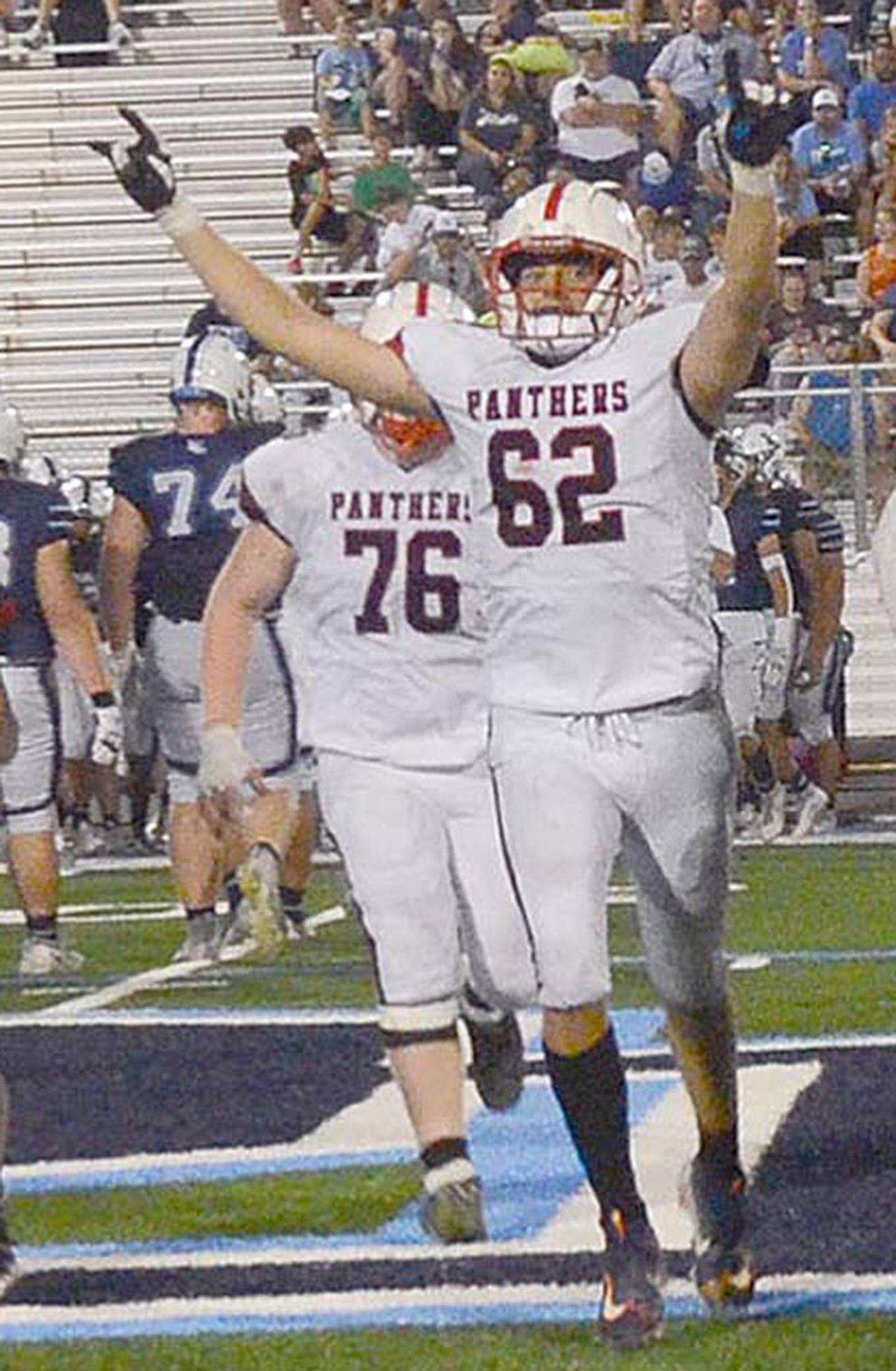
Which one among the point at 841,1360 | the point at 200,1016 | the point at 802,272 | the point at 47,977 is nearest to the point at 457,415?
the point at 841,1360

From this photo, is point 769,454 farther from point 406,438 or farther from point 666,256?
point 406,438

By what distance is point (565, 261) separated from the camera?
5492 millimetres

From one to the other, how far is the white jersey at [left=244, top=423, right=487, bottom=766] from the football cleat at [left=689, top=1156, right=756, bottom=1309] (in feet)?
3.74

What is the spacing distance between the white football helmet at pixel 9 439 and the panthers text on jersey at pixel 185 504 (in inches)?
16.9

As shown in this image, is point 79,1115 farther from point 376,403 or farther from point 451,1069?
point 376,403

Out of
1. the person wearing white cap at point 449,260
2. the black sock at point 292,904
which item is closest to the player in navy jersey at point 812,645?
the person wearing white cap at point 449,260

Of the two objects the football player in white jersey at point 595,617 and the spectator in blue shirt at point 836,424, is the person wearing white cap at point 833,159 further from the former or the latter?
the football player in white jersey at point 595,617

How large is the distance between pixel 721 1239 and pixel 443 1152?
741mm

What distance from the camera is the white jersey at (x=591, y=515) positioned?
5.34 metres

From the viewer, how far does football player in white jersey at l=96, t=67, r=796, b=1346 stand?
526cm

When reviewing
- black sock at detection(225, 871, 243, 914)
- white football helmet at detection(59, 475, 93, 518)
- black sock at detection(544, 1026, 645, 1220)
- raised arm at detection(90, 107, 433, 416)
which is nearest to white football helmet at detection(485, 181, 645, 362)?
raised arm at detection(90, 107, 433, 416)

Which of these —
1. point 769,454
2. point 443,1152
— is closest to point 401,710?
point 443,1152

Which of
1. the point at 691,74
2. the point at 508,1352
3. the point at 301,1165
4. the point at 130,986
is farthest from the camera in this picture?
the point at 691,74

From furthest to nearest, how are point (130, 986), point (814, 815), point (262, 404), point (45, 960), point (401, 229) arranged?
point (401, 229), point (814, 815), point (262, 404), point (45, 960), point (130, 986)
